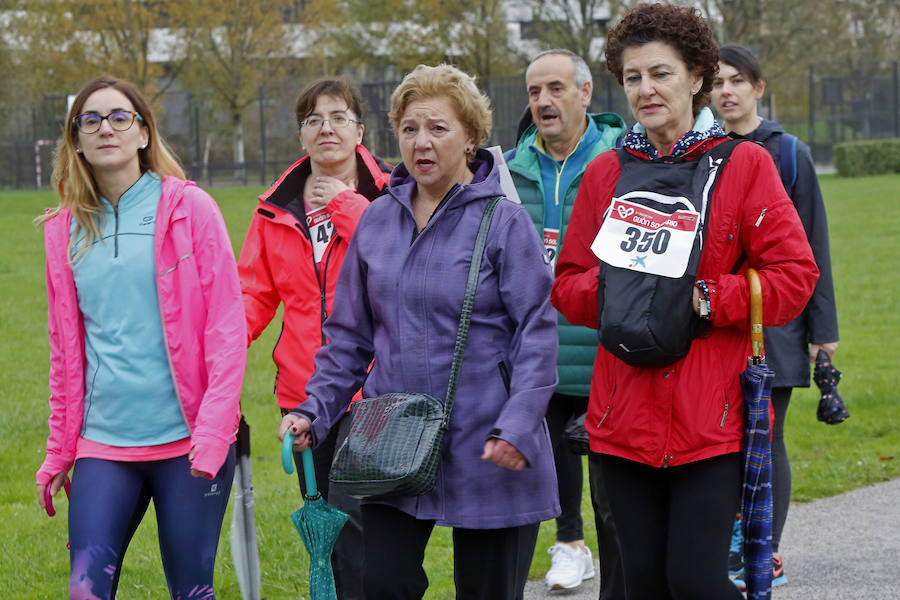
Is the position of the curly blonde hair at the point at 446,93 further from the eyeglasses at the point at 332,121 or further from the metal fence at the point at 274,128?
the metal fence at the point at 274,128

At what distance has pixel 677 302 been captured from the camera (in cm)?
345

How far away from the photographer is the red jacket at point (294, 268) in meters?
4.59

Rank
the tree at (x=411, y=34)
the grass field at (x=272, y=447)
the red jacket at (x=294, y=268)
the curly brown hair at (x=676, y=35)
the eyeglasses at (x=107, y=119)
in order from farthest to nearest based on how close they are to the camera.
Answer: the tree at (x=411, y=34)
the grass field at (x=272, y=447)
the red jacket at (x=294, y=268)
the eyeglasses at (x=107, y=119)
the curly brown hair at (x=676, y=35)

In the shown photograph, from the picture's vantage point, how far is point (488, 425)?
355 cm

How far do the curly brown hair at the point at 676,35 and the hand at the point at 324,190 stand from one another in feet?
4.32

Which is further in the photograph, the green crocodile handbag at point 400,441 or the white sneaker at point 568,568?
the white sneaker at point 568,568

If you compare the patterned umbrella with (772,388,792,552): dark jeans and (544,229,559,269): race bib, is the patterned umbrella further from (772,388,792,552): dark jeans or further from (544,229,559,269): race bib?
(772,388,792,552): dark jeans

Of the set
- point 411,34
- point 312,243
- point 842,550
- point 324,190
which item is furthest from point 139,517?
point 411,34

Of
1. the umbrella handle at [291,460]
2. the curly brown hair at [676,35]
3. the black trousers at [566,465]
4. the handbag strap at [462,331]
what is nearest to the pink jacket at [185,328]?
the umbrella handle at [291,460]

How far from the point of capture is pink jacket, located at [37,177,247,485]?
3.88 meters

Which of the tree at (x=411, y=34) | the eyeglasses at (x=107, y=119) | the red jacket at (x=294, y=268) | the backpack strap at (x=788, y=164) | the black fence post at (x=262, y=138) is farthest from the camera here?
the tree at (x=411, y=34)

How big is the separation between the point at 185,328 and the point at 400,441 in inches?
34.9

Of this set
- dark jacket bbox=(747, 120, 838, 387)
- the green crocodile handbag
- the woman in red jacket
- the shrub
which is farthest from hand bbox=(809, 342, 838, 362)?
the shrub

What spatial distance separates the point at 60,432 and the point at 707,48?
2418mm
